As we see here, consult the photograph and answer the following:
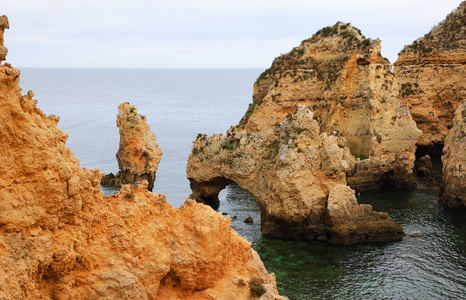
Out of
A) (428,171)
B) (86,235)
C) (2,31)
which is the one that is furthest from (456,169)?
(2,31)

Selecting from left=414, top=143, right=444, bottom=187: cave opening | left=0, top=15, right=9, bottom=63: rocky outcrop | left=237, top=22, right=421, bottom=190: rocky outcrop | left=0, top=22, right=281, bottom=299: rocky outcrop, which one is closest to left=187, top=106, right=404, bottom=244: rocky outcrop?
left=237, top=22, right=421, bottom=190: rocky outcrop

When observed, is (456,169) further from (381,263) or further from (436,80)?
(436,80)

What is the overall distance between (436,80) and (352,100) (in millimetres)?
16345

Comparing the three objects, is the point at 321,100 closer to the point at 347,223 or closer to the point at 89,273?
the point at 347,223

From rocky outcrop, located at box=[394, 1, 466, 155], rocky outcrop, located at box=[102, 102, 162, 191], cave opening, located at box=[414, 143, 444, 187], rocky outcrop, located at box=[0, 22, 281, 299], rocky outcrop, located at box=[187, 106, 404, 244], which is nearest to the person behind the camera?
rocky outcrop, located at box=[0, 22, 281, 299]

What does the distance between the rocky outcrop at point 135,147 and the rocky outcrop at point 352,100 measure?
957 cm

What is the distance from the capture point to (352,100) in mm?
48750

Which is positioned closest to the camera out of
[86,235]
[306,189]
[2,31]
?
[2,31]

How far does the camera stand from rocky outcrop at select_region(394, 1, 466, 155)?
58.2m

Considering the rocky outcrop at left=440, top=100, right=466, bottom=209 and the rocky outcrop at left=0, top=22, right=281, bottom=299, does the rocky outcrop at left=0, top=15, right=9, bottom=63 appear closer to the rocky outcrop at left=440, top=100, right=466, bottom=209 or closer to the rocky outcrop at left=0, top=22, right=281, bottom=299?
the rocky outcrop at left=0, top=22, right=281, bottom=299

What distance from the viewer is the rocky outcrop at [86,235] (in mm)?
11727

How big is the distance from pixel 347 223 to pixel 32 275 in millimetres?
25177

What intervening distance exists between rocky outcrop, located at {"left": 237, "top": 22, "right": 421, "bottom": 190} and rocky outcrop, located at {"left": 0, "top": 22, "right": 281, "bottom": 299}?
3066 cm

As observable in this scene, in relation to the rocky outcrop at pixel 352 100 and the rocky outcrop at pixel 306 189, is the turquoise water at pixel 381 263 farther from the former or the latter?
the rocky outcrop at pixel 352 100
